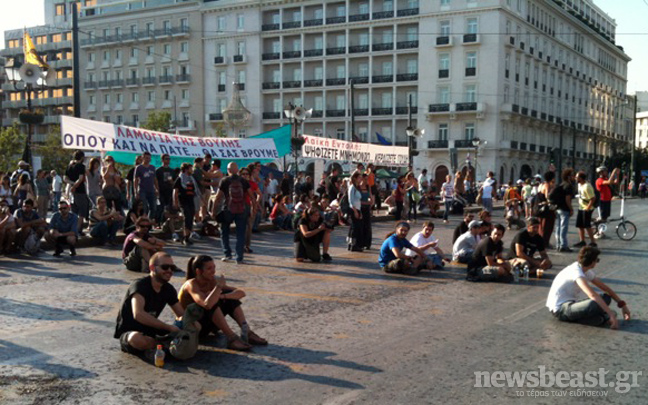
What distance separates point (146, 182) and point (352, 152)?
41.2 ft

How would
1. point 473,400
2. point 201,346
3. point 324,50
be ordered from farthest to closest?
point 324,50
point 201,346
point 473,400

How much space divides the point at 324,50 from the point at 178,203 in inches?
2163

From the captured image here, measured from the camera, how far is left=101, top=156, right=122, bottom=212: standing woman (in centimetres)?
1494

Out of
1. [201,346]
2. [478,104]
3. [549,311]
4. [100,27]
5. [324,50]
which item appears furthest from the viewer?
[100,27]

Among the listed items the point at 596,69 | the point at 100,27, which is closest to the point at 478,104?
the point at 596,69

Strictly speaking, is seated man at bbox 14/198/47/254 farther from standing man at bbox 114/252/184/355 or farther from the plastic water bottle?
the plastic water bottle

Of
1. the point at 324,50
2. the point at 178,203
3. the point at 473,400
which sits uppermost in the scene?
the point at 324,50

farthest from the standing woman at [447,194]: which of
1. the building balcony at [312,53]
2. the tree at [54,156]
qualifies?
the building balcony at [312,53]

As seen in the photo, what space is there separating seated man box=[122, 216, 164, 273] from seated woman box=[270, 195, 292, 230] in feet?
26.2

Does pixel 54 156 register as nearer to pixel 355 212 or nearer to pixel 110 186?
pixel 110 186

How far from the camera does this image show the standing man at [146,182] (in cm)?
1511

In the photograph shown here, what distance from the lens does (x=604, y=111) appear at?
89188mm

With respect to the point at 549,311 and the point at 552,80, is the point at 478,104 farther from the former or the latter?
the point at 549,311

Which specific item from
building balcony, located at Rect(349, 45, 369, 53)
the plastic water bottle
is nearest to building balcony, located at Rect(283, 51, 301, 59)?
building balcony, located at Rect(349, 45, 369, 53)
